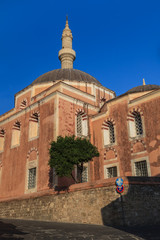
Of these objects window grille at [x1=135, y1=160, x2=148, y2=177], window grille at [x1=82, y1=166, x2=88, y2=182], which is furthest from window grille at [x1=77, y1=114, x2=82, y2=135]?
window grille at [x1=135, y1=160, x2=148, y2=177]

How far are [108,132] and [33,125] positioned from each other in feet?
19.5

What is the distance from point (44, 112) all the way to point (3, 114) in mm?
7580

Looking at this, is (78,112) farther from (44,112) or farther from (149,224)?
(149,224)

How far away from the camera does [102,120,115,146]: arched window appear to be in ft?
56.9

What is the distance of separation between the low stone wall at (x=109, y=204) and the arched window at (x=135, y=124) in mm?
4509

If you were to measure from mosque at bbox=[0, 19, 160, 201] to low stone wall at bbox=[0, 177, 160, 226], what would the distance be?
102cm

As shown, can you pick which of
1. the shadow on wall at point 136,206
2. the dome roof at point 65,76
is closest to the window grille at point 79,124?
the dome roof at point 65,76

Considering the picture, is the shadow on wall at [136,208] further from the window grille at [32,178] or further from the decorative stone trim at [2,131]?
the decorative stone trim at [2,131]

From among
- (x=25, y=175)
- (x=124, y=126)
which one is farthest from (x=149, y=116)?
(x=25, y=175)

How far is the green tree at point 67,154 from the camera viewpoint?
1314 cm

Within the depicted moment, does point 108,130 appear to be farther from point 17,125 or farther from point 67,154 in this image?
point 17,125

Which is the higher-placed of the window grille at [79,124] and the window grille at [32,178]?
the window grille at [79,124]

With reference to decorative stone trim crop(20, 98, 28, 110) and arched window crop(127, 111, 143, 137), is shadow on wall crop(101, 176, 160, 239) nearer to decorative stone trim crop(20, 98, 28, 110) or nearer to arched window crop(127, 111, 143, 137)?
arched window crop(127, 111, 143, 137)

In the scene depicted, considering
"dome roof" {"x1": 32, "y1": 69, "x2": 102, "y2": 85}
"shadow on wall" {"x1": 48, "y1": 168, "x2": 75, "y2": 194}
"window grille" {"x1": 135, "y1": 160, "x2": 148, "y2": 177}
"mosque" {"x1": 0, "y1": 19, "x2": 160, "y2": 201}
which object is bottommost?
"shadow on wall" {"x1": 48, "y1": 168, "x2": 75, "y2": 194}
